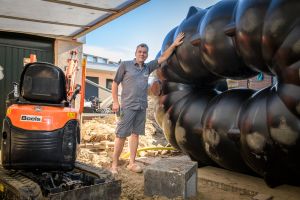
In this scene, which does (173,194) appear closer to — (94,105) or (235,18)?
(235,18)

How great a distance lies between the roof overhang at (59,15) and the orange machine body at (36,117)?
2177 mm

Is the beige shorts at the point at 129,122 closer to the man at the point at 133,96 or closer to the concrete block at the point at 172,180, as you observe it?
the man at the point at 133,96

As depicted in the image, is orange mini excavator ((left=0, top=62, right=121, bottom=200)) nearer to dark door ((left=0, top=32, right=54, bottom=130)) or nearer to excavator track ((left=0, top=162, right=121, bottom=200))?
excavator track ((left=0, top=162, right=121, bottom=200))

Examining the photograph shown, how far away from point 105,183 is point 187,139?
5.21 feet

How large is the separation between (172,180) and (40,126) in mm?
1526

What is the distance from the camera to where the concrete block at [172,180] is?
11.6 ft

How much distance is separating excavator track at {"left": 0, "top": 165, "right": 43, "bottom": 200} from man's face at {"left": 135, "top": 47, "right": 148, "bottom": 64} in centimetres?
232

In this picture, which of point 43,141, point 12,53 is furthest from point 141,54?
point 12,53

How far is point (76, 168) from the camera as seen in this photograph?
377 centimetres

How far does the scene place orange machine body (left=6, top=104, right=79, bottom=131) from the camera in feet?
10.4

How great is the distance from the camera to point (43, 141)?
3.16 m

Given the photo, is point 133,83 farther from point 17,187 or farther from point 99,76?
point 99,76

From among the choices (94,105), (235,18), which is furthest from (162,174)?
(94,105)

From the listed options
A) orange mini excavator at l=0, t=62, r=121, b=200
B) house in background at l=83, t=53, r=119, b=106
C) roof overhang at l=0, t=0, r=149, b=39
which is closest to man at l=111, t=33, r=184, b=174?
roof overhang at l=0, t=0, r=149, b=39
